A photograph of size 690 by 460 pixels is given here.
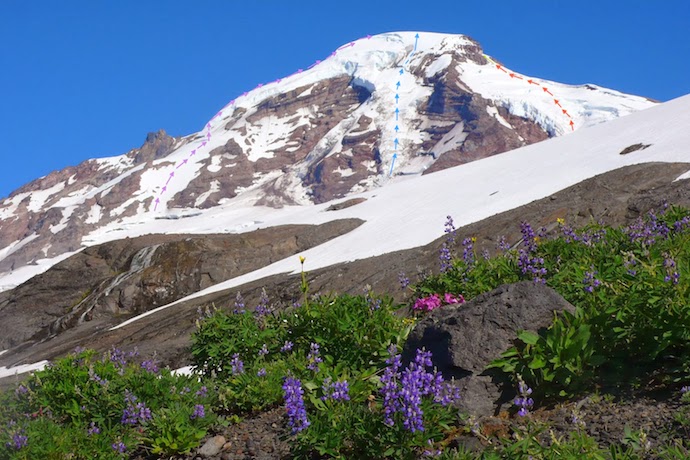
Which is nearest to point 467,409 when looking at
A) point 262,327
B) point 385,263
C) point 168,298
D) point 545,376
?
point 545,376

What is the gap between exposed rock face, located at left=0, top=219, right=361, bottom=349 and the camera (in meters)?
33.3

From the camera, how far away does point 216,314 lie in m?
8.95

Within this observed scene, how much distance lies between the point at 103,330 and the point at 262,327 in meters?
21.9

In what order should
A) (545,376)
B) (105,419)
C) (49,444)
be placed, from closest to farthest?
(545,376) < (49,444) < (105,419)

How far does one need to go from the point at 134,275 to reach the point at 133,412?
28.8 metres

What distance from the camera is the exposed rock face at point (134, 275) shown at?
33312 mm

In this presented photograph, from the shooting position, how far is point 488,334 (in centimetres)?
625

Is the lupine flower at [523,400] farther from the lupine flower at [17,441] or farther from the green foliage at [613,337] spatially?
the lupine flower at [17,441]

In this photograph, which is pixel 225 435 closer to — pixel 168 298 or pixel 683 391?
pixel 683 391

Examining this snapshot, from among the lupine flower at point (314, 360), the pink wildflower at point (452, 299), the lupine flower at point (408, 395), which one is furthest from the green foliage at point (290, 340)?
the lupine flower at point (408, 395)

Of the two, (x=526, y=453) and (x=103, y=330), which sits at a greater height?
(x=103, y=330)

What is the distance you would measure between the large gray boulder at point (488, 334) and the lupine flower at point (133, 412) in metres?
2.86

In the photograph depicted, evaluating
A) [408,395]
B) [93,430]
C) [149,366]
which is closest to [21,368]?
[149,366]

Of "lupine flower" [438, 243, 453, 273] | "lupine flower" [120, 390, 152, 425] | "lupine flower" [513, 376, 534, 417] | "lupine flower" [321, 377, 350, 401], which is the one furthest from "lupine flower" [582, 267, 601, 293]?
"lupine flower" [120, 390, 152, 425]
